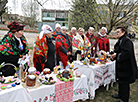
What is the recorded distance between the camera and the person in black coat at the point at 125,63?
8.56 feet

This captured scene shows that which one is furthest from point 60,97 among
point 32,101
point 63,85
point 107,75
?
point 107,75

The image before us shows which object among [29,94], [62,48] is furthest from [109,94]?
[29,94]

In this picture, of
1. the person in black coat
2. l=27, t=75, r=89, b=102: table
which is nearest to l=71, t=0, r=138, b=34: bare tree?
the person in black coat

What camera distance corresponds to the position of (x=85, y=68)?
3109mm

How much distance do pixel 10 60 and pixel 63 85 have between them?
4.03 feet

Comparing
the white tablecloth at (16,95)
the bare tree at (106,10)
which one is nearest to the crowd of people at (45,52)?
the white tablecloth at (16,95)

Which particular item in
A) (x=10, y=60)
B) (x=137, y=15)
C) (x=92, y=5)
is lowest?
(x=10, y=60)

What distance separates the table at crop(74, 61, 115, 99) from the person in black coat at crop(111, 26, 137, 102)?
51 centimetres

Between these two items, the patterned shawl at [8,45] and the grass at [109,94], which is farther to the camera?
the grass at [109,94]

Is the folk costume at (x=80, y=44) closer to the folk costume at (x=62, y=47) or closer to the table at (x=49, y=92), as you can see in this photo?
the folk costume at (x=62, y=47)

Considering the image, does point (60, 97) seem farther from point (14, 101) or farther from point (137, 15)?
point (137, 15)

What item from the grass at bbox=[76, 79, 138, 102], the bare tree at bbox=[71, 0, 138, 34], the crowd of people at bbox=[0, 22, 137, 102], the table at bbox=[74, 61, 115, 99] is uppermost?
the bare tree at bbox=[71, 0, 138, 34]

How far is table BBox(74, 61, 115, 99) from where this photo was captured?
295 centimetres

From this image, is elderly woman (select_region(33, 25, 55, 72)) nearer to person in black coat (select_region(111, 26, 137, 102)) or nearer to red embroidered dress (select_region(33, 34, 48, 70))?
red embroidered dress (select_region(33, 34, 48, 70))
